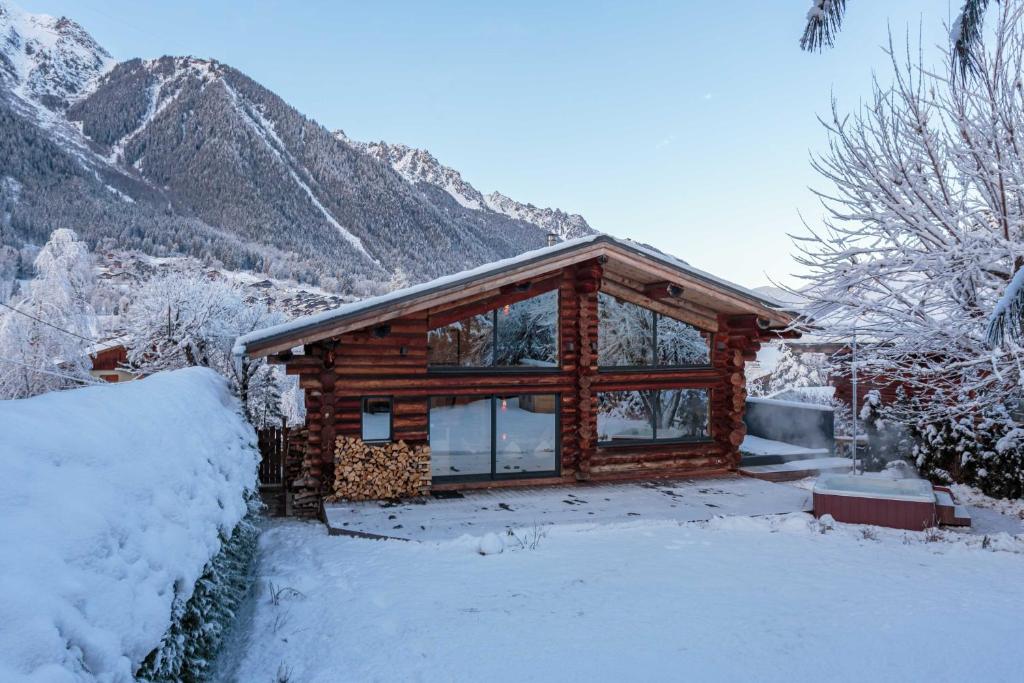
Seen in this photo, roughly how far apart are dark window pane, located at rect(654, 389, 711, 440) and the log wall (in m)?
0.20

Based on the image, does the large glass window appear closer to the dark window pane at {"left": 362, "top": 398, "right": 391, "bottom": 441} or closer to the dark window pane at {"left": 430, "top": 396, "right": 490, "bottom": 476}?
the dark window pane at {"left": 430, "top": 396, "right": 490, "bottom": 476}

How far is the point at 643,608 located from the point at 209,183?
110024 mm

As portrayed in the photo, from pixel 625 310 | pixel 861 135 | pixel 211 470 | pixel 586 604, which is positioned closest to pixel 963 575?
pixel 586 604

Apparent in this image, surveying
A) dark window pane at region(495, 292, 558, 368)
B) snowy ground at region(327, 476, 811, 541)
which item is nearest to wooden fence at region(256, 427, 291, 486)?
snowy ground at region(327, 476, 811, 541)

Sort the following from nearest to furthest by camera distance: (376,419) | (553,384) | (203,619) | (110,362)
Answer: (203,619), (376,419), (553,384), (110,362)

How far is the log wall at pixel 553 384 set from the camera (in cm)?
1038

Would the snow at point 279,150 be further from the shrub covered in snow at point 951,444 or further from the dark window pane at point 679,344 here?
the shrub covered in snow at point 951,444

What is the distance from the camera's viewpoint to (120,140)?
113938 mm

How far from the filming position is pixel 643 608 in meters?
6.04

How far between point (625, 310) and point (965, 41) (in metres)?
8.41

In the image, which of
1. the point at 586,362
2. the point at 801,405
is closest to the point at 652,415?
the point at 586,362

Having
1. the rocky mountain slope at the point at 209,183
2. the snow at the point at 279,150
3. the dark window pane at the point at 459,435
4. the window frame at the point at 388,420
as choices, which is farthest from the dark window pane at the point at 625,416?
the snow at the point at 279,150

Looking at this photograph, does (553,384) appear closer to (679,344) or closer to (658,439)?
(658,439)

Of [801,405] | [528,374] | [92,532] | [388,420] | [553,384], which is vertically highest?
[528,374]
